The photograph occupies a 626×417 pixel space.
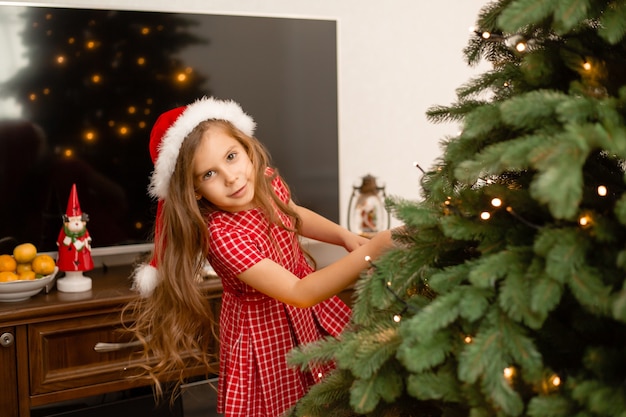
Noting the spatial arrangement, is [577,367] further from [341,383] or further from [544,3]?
[544,3]

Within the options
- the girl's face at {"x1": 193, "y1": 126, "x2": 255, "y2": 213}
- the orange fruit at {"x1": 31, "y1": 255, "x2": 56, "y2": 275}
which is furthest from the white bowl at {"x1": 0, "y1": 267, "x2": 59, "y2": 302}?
the girl's face at {"x1": 193, "y1": 126, "x2": 255, "y2": 213}

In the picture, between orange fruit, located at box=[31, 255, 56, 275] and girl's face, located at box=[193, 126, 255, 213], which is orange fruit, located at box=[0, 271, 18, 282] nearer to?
orange fruit, located at box=[31, 255, 56, 275]

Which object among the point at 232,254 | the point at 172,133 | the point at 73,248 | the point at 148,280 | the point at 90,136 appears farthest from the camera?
the point at 90,136

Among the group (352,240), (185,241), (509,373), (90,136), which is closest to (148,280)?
(185,241)

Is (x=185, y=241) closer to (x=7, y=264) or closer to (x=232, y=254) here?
(x=232, y=254)

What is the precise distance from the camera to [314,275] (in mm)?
1302

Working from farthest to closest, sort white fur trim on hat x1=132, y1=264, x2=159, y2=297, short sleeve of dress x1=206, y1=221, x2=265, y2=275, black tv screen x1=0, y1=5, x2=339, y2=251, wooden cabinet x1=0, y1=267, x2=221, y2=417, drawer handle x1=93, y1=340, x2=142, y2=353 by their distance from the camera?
1. black tv screen x1=0, y1=5, x2=339, y2=251
2. drawer handle x1=93, y1=340, x2=142, y2=353
3. wooden cabinet x1=0, y1=267, x2=221, y2=417
4. white fur trim on hat x1=132, y1=264, x2=159, y2=297
5. short sleeve of dress x1=206, y1=221, x2=265, y2=275

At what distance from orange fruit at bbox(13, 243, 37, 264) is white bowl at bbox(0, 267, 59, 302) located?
3.2 inches

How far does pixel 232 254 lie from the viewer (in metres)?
1.45

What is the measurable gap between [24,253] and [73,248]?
14 cm

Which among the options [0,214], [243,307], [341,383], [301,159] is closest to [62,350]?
[0,214]

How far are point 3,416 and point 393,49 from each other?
213 centimetres

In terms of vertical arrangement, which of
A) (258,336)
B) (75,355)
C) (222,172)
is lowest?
(75,355)

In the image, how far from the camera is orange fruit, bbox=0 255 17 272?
210 cm
